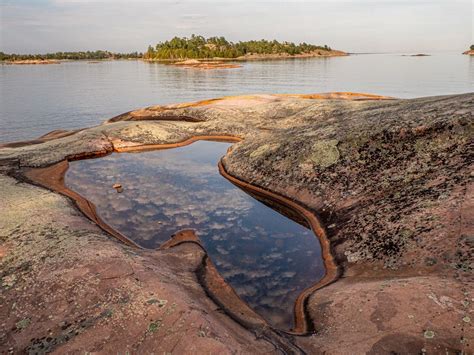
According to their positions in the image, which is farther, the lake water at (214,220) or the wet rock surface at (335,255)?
the lake water at (214,220)

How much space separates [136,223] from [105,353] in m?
6.79

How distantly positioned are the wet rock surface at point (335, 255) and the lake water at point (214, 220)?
84 centimetres

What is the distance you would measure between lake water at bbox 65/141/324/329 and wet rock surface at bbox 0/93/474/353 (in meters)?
0.84

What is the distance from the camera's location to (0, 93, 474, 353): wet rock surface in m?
5.85

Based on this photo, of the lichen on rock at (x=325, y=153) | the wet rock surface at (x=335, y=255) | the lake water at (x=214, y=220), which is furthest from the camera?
the lichen on rock at (x=325, y=153)

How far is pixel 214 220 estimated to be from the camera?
12266 mm

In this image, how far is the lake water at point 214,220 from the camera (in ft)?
28.8

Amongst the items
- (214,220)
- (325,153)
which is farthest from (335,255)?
(325,153)

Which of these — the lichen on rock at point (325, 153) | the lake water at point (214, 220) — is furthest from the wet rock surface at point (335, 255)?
the lake water at point (214, 220)

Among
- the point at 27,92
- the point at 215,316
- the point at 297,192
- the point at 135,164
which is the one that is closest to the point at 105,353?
the point at 215,316

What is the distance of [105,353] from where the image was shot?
552cm

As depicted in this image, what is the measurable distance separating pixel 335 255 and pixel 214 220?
4.46 m

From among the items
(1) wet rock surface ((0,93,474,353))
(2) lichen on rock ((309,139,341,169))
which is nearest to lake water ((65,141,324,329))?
(1) wet rock surface ((0,93,474,353))

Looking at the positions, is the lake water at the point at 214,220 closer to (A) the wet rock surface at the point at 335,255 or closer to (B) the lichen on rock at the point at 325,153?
(A) the wet rock surface at the point at 335,255
